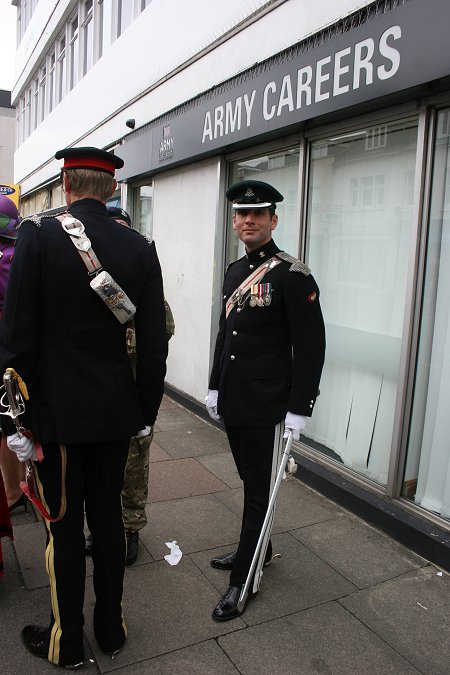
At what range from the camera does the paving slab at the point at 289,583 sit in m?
2.69

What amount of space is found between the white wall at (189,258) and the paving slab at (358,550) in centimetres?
258

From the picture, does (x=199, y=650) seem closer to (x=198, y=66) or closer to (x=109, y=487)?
(x=109, y=487)

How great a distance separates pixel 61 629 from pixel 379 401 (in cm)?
253

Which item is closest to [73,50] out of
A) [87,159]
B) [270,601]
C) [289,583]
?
[87,159]

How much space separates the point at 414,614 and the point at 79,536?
1.67 m

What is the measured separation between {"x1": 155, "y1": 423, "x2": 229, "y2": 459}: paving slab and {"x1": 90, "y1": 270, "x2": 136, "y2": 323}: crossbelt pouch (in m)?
2.90

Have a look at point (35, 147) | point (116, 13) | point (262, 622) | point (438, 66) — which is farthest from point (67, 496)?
point (35, 147)

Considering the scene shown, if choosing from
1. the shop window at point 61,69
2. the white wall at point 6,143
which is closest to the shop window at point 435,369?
the shop window at point 61,69

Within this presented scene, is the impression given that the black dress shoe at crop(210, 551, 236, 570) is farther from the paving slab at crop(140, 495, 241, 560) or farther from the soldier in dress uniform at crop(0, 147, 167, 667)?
the soldier in dress uniform at crop(0, 147, 167, 667)

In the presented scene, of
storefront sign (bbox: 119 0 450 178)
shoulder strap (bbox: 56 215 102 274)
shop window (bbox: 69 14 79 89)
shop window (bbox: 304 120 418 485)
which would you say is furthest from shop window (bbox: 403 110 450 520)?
shop window (bbox: 69 14 79 89)

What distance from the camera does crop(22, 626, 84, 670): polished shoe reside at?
2.22 metres

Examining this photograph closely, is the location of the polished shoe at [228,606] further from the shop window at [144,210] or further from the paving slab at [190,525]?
the shop window at [144,210]

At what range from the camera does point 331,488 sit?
3.95 m

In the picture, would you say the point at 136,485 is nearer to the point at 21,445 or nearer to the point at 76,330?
the point at 21,445
